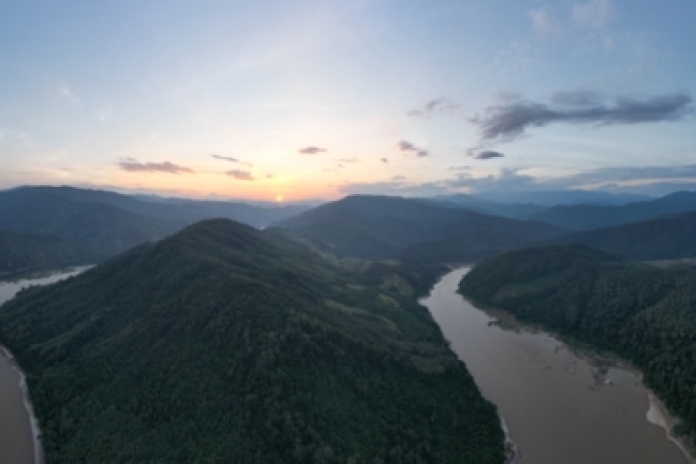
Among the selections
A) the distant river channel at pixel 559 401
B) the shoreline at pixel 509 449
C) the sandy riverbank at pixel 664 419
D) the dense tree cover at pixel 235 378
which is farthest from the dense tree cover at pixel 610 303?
the dense tree cover at pixel 235 378

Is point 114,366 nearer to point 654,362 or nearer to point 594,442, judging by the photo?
point 594,442

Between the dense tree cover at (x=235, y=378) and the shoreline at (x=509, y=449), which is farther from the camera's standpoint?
the shoreline at (x=509, y=449)

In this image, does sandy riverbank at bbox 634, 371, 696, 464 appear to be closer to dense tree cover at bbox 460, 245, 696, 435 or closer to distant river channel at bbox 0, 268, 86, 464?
dense tree cover at bbox 460, 245, 696, 435

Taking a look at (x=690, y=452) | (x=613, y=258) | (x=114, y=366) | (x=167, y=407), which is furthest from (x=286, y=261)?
(x=613, y=258)

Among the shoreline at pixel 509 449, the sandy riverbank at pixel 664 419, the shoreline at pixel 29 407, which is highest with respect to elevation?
the shoreline at pixel 29 407

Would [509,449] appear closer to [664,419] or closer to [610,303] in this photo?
[664,419]

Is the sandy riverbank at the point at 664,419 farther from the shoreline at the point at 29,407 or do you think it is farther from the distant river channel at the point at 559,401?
the shoreline at the point at 29,407

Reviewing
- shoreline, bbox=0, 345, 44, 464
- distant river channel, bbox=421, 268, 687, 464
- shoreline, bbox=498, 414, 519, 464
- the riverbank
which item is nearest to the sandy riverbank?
the riverbank

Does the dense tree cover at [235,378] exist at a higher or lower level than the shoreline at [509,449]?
higher
